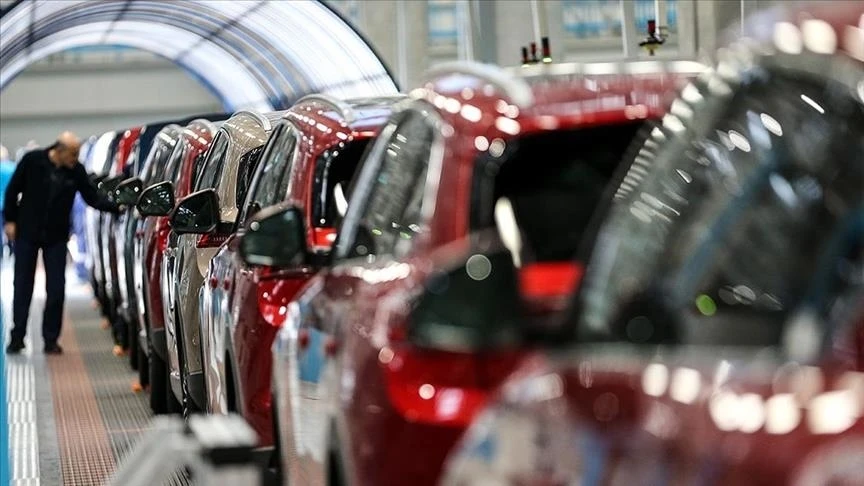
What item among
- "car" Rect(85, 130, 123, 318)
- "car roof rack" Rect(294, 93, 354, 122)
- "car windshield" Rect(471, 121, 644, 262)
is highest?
"car windshield" Rect(471, 121, 644, 262)

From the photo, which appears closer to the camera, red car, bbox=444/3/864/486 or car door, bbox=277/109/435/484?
red car, bbox=444/3/864/486

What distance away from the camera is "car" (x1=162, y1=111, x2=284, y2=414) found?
9.58 meters

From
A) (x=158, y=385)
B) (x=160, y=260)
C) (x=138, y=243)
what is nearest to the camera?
(x=160, y=260)

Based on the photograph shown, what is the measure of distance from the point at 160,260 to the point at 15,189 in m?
5.46

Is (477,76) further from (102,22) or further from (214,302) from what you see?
(102,22)

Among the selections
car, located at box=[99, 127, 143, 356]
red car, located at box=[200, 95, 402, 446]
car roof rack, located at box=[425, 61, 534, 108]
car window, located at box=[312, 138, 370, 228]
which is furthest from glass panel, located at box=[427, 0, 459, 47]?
car roof rack, located at box=[425, 61, 534, 108]

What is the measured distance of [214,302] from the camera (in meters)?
8.32

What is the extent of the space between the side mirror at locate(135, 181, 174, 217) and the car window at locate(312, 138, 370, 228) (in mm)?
3608

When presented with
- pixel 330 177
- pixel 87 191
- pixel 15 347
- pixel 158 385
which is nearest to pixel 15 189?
pixel 87 191

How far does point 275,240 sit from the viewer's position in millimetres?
5848

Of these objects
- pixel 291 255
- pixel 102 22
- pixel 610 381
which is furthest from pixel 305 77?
pixel 610 381

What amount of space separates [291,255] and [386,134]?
1.84 ft

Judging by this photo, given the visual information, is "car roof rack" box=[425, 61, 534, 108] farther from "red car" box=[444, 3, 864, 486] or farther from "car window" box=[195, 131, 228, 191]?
"car window" box=[195, 131, 228, 191]

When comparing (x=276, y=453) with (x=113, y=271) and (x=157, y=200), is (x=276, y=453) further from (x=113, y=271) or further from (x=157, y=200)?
(x=113, y=271)
